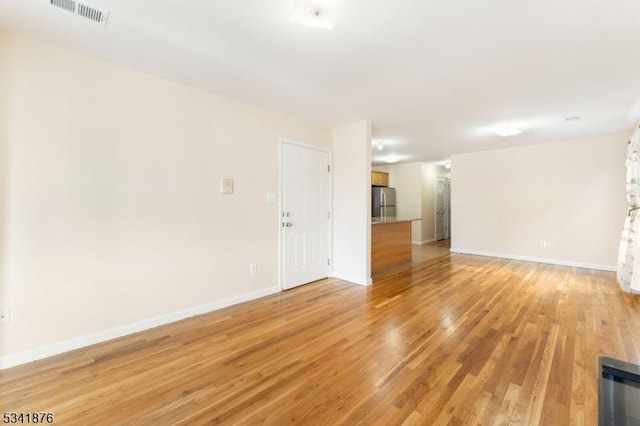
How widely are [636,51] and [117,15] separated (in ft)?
12.6

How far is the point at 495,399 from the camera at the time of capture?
63.9 inches

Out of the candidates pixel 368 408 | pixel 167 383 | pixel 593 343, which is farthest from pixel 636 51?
pixel 167 383

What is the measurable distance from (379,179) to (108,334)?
685cm

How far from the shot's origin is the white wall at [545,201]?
471cm

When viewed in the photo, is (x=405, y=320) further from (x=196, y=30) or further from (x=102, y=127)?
(x=102, y=127)

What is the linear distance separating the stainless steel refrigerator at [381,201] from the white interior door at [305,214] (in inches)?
129

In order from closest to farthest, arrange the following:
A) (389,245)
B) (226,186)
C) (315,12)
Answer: (315,12), (226,186), (389,245)

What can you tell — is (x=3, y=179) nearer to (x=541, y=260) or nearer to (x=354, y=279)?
(x=354, y=279)

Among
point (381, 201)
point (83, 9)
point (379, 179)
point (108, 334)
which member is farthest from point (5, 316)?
point (379, 179)

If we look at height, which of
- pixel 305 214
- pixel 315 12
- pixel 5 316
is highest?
pixel 315 12

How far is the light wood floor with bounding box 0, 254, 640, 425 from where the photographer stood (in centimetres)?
155

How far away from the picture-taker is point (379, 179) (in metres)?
7.86

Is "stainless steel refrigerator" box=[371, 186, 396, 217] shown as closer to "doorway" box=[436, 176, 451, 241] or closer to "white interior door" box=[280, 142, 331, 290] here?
"doorway" box=[436, 176, 451, 241]

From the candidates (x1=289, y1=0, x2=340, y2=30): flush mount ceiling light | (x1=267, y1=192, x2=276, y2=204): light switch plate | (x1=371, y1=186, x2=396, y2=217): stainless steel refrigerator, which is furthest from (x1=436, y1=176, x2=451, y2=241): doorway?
(x1=289, y1=0, x2=340, y2=30): flush mount ceiling light
